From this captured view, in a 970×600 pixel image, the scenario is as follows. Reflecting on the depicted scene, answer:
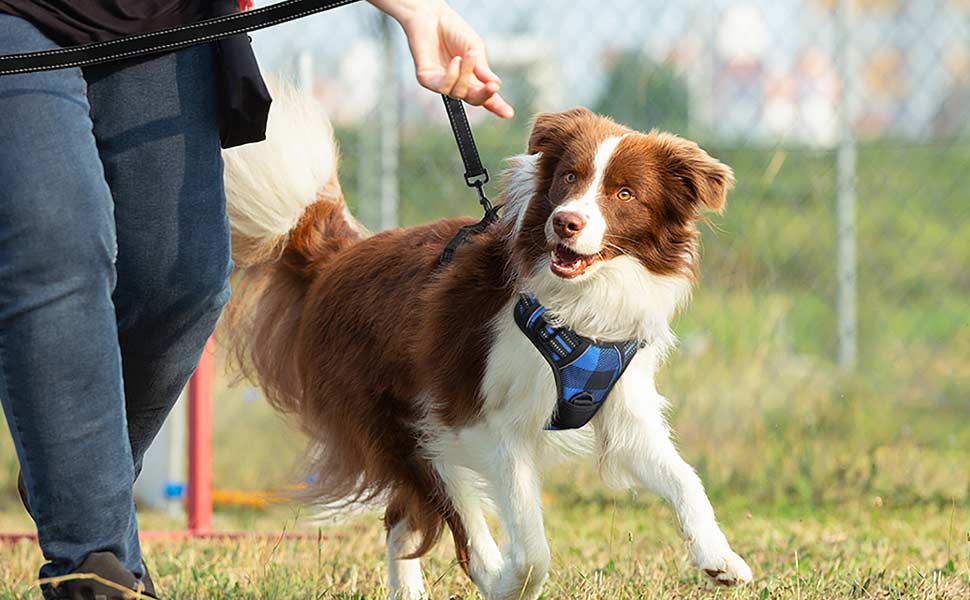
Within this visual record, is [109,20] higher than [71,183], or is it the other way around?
[109,20]

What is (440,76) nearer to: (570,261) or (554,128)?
(570,261)

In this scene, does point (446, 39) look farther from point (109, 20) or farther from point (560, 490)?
point (560, 490)

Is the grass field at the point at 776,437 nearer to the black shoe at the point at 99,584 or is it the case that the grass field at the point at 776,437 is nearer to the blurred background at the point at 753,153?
the blurred background at the point at 753,153

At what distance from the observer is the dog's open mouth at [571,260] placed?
111 inches

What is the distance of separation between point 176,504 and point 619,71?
2709 millimetres

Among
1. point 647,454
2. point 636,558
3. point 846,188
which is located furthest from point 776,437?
point 647,454

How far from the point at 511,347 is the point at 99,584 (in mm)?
1144

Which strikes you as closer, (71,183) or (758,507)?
(71,183)

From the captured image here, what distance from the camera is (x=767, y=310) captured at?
566 centimetres

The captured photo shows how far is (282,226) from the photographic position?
358 centimetres

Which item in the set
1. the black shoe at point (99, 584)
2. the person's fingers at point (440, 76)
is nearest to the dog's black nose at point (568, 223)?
the person's fingers at point (440, 76)

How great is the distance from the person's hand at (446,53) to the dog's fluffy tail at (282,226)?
149 centimetres

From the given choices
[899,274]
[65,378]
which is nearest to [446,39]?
[65,378]

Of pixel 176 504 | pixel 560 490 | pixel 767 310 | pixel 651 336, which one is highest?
pixel 651 336
